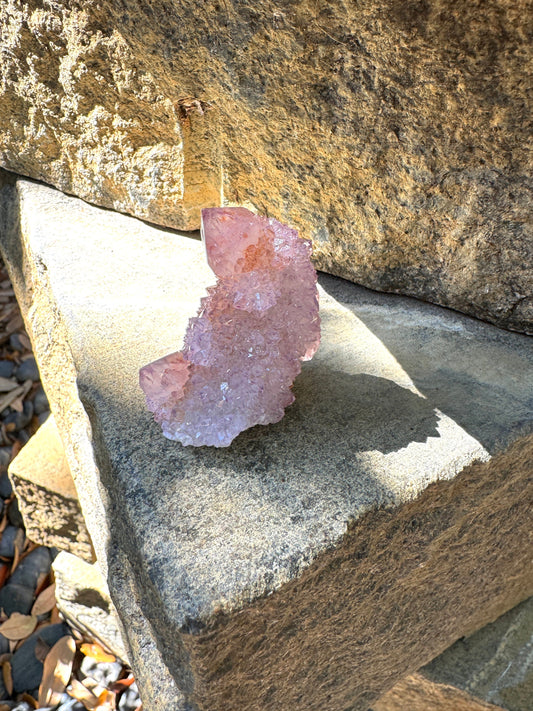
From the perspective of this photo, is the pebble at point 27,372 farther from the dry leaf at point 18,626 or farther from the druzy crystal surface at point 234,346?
the druzy crystal surface at point 234,346

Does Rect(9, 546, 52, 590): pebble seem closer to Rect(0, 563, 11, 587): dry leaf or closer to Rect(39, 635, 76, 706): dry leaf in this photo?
Rect(0, 563, 11, 587): dry leaf

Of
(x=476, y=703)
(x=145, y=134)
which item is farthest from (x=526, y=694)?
(x=145, y=134)

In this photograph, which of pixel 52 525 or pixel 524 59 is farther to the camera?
pixel 52 525

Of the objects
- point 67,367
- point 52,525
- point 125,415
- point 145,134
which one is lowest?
point 52,525

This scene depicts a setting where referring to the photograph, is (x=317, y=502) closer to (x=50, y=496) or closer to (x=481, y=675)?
(x=481, y=675)

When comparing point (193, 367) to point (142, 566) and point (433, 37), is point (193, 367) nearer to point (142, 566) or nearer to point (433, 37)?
point (142, 566)

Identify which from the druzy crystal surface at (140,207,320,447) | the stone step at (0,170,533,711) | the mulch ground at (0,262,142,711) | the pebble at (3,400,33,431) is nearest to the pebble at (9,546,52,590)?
the mulch ground at (0,262,142,711)

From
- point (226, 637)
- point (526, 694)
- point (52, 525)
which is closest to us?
point (226, 637)
